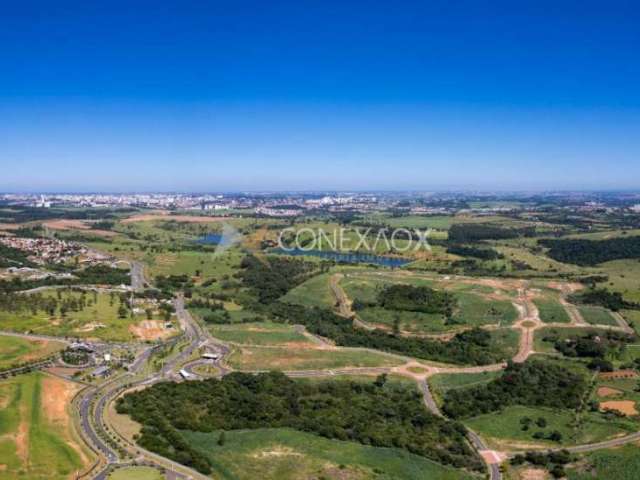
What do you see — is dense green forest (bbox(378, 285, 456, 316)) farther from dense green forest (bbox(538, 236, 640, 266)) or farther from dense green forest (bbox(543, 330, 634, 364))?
dense green forest (bbox(538, 236, 640, 266))

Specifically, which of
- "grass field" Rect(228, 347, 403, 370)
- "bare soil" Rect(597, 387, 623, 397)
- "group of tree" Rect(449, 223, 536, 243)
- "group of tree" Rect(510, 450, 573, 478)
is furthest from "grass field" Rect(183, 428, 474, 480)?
"group of tree" Rect(449, 223, 536, 243)

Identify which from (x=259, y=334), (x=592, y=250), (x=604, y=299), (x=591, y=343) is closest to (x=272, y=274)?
(x=259, y=334)

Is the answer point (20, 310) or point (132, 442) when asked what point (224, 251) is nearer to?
point (20, 310)

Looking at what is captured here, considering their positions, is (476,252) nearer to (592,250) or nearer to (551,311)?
(592,250)

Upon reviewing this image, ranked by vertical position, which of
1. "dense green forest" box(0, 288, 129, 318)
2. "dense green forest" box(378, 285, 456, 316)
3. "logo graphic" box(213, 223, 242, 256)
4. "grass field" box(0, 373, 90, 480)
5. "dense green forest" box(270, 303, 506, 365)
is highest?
"logo graphic" box(213, 223, 242, 256)

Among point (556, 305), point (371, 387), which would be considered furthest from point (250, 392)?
point (556, 305)

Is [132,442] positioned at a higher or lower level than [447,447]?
higher
